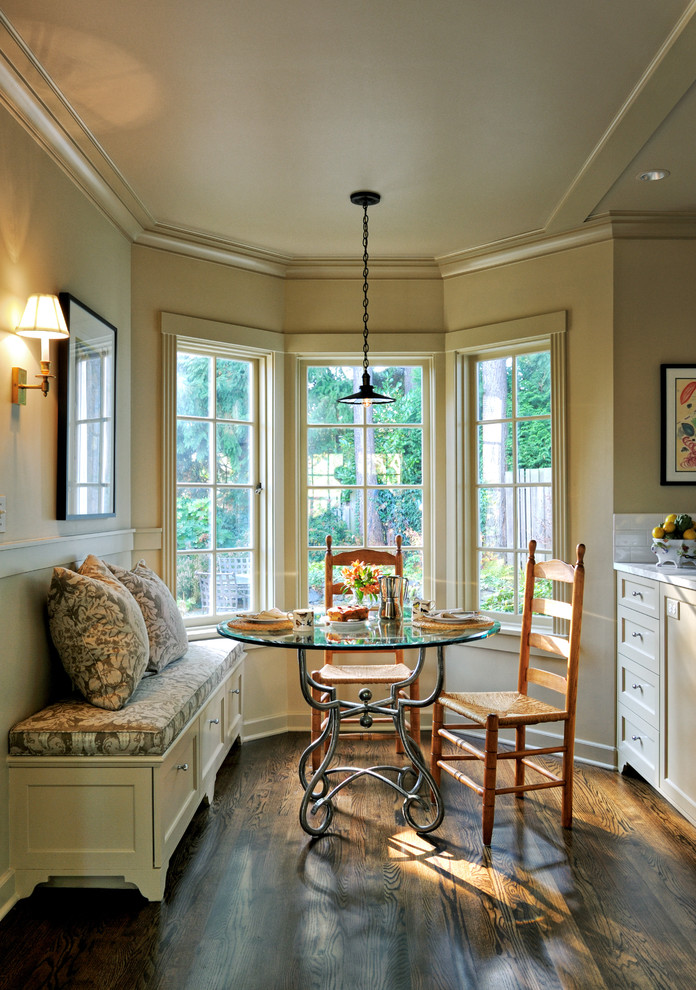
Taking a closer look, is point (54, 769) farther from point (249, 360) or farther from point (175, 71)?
point (249, 360)

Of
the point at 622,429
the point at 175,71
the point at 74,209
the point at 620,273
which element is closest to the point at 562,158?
the point at 620,273

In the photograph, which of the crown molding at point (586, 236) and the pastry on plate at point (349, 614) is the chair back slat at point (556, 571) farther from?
the crown molding at point (586, 236)

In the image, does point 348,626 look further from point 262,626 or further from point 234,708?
point 234,708

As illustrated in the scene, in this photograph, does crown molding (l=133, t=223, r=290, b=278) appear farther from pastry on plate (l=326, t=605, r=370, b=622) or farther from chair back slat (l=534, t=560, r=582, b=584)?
chair back slat (l=534, t=560, r=582, b=584)

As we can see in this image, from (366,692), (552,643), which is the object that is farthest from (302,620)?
(552,643)

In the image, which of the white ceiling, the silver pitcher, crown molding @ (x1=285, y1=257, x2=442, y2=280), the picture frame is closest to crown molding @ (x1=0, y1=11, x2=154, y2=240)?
the white ceiling

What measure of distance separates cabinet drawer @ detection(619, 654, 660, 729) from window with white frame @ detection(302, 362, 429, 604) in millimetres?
1358

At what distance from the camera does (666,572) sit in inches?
129

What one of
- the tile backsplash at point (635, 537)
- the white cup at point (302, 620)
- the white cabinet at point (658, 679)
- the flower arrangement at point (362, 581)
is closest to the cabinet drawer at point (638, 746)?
the white cabinet at point (658, 679)

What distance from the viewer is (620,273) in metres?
3.83

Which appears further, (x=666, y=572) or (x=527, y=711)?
(x=666, y=572)

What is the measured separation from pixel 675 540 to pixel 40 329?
2905 mm

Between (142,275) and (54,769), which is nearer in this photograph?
(54,769)

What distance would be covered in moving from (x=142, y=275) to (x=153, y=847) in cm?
281
